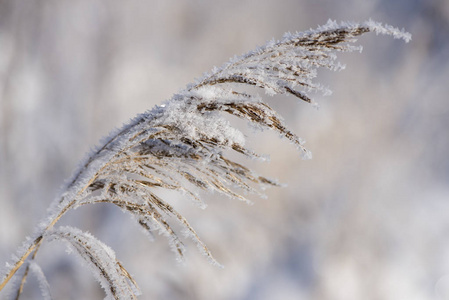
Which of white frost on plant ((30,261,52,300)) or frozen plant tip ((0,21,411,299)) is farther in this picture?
frozen plant tip ((0,21,411,299))

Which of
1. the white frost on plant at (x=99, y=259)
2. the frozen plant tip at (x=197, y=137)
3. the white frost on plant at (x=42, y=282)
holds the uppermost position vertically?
the frozen plant tip at (x=197, y=137)

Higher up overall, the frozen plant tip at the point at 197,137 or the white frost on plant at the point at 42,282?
the frozen plant tip at the point at 197,137

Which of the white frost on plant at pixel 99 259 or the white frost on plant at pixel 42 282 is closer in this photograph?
the white frost on plant at pixel 42 282

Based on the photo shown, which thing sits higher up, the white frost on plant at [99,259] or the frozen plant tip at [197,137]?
the frozen plant tip at [197,137]

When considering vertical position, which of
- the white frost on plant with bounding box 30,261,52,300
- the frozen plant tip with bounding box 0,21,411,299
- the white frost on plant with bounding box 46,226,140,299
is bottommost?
the white frost on plant with bounding box 30,261,52,300

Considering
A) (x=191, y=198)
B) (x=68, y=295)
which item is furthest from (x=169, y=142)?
(x=68, y=295)

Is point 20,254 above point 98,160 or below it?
below

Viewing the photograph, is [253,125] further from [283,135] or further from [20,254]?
[20,254]

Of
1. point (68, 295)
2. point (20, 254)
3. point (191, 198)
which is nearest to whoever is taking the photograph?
point (20, 254)
